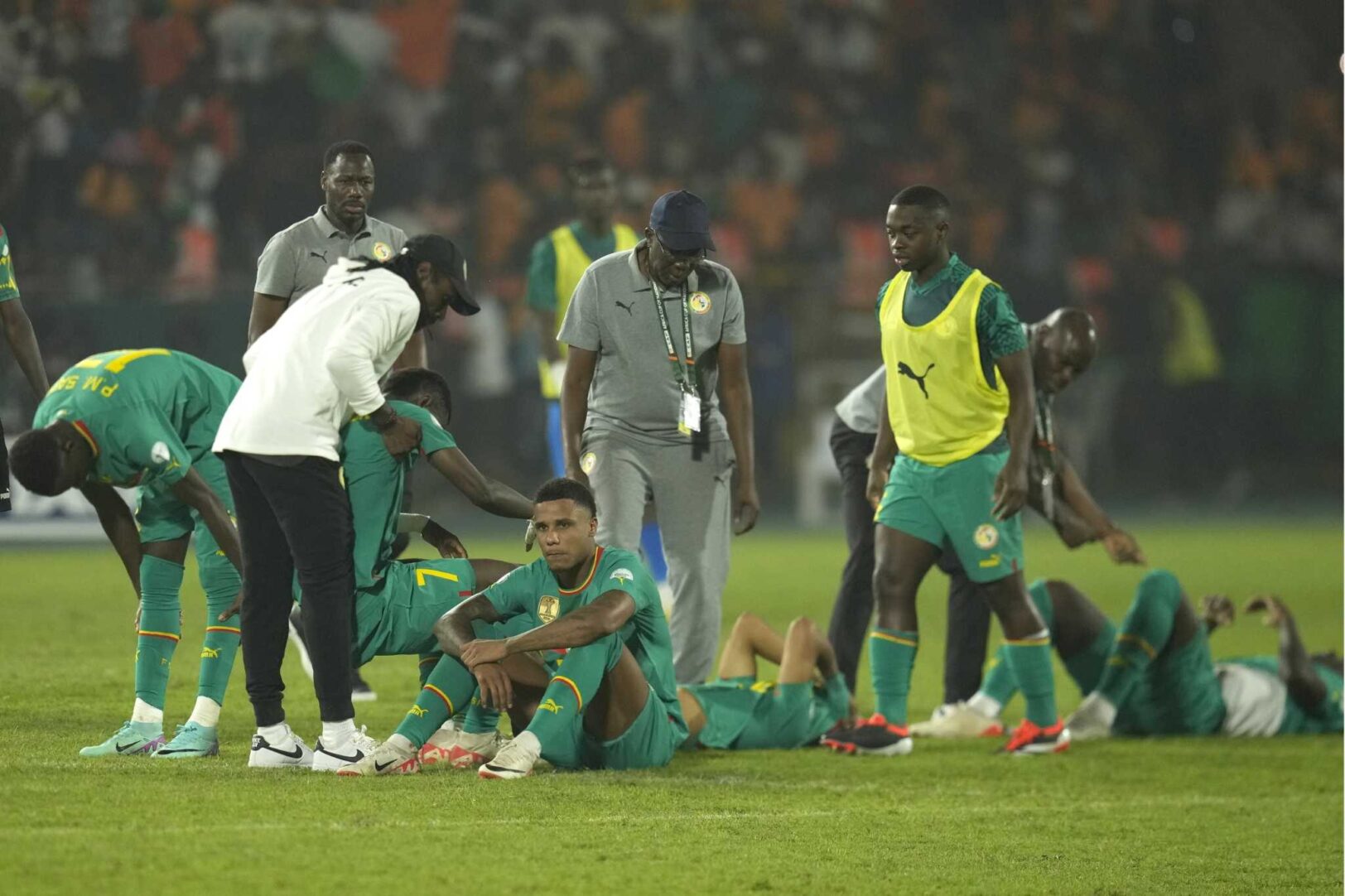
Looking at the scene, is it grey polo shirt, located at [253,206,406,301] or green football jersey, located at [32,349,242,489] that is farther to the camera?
grey polo shirt, located at [253,206,406,301]

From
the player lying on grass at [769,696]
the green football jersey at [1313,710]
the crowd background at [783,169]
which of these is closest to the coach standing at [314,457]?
the player lying on grass at [769,696]

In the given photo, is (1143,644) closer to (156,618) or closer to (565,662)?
(565,662)

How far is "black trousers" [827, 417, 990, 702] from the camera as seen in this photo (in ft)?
25.4

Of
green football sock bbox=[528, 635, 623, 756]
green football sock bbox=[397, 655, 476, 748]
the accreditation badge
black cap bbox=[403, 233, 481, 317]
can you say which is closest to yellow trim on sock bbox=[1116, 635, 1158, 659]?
the accreditation badge

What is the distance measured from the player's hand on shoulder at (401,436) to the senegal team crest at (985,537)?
228 centimetres

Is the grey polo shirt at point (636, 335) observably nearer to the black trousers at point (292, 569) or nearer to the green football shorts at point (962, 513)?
the green football shorts at point (962, 513)

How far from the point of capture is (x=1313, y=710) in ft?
26.7

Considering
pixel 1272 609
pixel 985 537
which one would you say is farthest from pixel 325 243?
pixel 1272 609

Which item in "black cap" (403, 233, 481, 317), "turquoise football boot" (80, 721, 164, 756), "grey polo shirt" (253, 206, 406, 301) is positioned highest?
"grey polo shirt" (253, 206, 406, 301)

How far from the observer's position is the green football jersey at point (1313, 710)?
8.12 meters

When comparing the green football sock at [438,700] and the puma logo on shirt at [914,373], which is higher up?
the puma logo on shirt at [914,373]

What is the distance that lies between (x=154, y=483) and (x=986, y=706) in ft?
12.2

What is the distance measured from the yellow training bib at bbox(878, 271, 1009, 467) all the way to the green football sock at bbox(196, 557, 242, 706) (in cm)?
258

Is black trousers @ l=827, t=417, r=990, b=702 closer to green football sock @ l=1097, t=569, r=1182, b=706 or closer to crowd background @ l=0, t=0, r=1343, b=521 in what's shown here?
green football sock @ l=1097, t=569, r=1182, b=706
